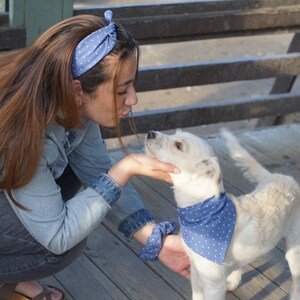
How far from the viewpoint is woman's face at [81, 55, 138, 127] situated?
2.04 meters

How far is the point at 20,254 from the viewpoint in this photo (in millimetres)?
2166

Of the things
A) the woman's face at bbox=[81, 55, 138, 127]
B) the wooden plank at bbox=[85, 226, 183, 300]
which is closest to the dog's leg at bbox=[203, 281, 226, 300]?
the wooden plank at bbox=[85, 226, 183, 300]

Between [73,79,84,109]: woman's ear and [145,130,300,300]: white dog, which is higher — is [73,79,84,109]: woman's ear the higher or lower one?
the higher one

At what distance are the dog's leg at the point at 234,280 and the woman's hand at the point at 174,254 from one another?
209 mm

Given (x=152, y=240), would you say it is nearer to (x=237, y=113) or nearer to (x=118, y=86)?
(x=118, y=86)

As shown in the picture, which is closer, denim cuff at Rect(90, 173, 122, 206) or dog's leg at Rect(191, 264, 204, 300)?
denim cuff at Rect(90, 173, 122, 206)

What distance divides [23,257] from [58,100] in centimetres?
54

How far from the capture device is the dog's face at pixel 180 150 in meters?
2.26

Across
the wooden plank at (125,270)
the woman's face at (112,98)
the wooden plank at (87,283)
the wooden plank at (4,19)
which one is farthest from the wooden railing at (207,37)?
the woman's face at (112,98)

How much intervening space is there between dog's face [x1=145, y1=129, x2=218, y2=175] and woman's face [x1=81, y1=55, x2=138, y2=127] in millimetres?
200

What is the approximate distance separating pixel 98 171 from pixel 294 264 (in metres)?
0.82

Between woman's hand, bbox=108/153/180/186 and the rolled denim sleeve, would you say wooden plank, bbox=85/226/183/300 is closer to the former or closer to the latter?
the rolled denim sleeve

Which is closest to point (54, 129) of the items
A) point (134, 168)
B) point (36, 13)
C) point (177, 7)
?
point (134, 168)

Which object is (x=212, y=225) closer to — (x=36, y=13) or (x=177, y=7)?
(x=36, y=13)
